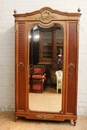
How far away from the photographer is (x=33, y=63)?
2.85 m

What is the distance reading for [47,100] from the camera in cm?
288

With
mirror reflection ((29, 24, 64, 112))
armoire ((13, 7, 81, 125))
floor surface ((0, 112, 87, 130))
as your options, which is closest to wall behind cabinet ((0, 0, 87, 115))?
floor surface ((0, 112, 87, 130))

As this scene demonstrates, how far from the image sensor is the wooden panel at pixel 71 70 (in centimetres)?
274

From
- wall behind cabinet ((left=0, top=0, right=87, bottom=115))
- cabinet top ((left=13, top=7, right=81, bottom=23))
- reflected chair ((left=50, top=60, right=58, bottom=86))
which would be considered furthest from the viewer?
wall behind cabinet ((left=0, top=0, right=87, bottom=115))

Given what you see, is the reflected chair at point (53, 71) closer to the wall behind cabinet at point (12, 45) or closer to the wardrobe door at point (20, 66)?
the wardrobe door at point (20, 66)

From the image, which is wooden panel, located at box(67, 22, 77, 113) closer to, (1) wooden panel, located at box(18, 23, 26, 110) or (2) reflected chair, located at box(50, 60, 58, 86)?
(2) reflected chair, located at box(50, 60, 58, 86)

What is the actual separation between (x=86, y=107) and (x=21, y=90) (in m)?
1.20

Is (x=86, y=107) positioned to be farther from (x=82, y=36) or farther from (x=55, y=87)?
(x=82, y=36)

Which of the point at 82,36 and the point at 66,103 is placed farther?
the point at 82,36

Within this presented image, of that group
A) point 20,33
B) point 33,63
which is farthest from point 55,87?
point 20,33

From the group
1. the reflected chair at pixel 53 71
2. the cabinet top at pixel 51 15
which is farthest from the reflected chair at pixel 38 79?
the cabinet top at pixel 51 15

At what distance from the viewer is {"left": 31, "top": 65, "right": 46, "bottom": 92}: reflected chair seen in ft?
9.37

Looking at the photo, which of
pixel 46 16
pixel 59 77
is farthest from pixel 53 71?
pixel 46 16

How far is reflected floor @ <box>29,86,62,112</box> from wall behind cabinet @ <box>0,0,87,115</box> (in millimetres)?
575
